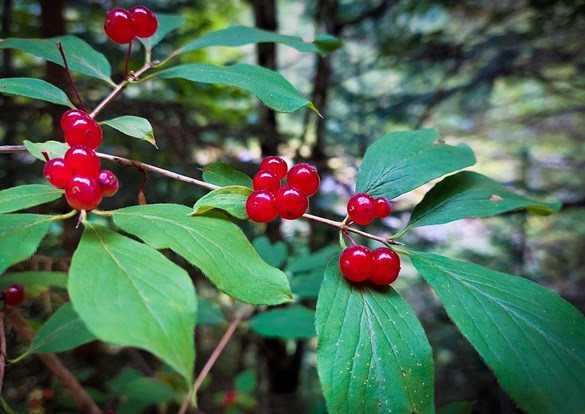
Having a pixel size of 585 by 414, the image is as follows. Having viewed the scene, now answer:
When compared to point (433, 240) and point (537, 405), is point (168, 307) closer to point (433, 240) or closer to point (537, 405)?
point (537, 405)

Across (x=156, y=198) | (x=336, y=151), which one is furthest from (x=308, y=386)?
(x=156, y=198)

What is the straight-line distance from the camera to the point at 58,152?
62 cm

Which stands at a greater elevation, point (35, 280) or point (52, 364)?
point (35, 280)

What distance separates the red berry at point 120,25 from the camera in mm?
729

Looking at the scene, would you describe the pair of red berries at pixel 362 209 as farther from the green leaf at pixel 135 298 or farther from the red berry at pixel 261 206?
the green leaf at pixel 135 298

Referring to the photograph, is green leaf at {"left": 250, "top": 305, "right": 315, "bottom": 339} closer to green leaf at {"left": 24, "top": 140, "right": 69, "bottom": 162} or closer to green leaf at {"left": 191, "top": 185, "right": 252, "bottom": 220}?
green leaf at {"left": 191, "top": 185, "right": 252, "bottom": 220}

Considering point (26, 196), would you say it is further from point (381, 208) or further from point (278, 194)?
point (381, 208)

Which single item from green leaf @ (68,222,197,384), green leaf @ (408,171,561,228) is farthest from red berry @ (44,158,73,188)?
green leaf @ (408,171,561,228)

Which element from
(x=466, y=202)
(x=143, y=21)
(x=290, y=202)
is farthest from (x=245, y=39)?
(x=466, y=202)

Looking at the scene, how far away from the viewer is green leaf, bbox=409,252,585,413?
530mm

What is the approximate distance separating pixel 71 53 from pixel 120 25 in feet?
0.52

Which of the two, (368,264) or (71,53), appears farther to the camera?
(71,53)

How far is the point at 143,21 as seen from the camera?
0.77 metres

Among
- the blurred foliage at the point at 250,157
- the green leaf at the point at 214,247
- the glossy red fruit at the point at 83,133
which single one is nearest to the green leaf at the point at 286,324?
the blurred foliage at the point at 250,157
